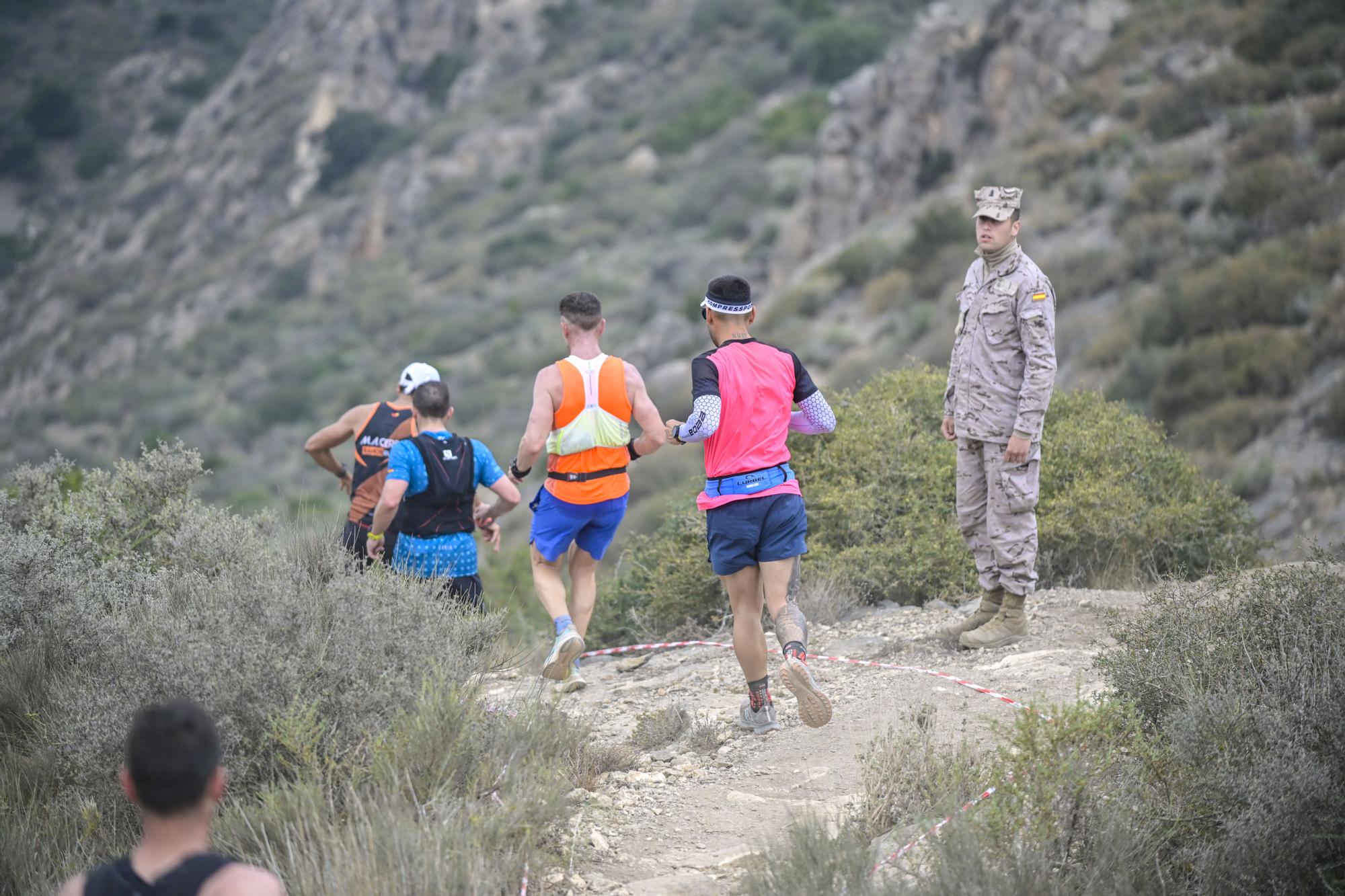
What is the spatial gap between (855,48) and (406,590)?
1828 inches

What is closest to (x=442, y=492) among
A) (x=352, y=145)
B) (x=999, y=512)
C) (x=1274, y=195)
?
(x=999, y=512)

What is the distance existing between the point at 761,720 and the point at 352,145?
5961 cm

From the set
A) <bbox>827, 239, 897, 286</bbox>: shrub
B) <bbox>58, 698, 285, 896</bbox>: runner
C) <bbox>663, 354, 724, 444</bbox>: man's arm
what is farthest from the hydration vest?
<bbox>827, 239, 897, 286</bbox>: shrub

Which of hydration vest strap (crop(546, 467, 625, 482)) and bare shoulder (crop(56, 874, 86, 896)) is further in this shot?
hydration vest strap (crop(546, 467, 625, 482))

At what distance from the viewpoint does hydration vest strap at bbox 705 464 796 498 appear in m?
5.02

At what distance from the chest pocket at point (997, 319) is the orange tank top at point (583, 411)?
187 cm

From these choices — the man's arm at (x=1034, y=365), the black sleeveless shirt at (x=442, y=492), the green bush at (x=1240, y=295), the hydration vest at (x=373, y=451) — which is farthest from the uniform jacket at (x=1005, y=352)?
the green bush at (x=1240, y=295)

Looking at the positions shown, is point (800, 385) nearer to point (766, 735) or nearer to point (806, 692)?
point (806, 692)

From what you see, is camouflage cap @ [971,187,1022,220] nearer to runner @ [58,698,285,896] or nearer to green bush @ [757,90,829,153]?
runner @ [58,698,285,896]

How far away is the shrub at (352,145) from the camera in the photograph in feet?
196

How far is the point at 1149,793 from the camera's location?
3.94 metres

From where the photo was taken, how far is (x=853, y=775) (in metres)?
4.68

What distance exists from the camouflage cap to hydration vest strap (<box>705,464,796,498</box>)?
1.79m

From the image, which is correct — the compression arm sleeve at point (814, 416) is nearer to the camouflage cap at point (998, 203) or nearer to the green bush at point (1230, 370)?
the camouflage cap at point (998, 203)
